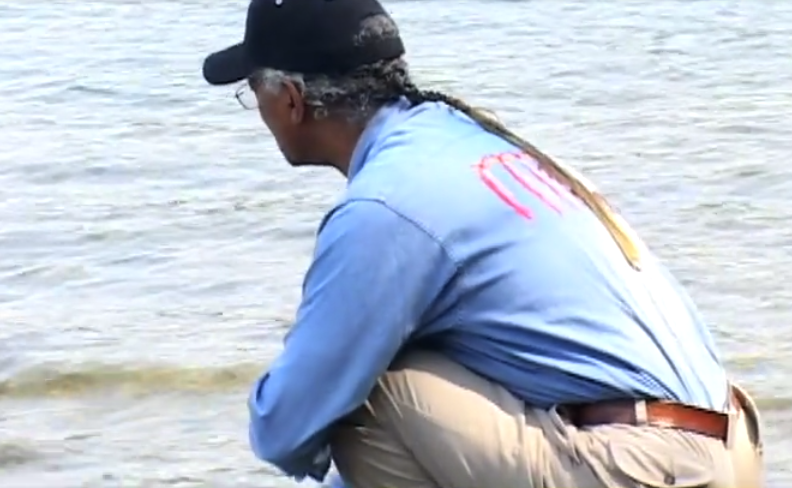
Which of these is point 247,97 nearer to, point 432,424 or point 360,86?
point 360,86

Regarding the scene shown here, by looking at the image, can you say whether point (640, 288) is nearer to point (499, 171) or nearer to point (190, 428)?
point (499, 171)

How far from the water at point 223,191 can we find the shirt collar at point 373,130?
2.45 m

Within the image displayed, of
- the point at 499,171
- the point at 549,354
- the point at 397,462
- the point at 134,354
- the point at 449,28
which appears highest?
the point at 499,171

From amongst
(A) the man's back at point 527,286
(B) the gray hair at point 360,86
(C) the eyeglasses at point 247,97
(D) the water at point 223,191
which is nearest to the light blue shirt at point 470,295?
(A) the man's back at point 527,286

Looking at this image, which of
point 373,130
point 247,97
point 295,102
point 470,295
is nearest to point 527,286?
point 470,295

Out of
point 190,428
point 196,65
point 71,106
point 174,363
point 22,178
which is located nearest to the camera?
point 190,428

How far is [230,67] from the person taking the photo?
387cm

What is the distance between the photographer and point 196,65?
13.1m

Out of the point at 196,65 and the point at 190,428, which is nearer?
the point at 190,428

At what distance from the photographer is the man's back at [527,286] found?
11.5 ft

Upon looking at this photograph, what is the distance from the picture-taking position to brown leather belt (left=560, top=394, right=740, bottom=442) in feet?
11.7

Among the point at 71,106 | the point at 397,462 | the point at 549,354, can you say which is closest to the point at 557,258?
the point at 549,354

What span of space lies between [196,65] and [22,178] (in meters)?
3.07

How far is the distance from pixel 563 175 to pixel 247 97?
0.64m
